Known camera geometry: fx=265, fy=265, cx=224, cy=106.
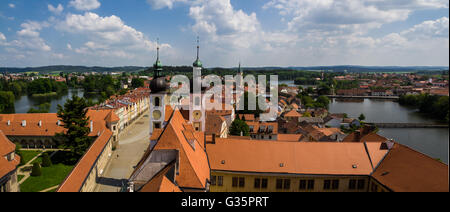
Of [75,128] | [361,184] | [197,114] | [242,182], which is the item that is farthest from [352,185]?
[75,128]

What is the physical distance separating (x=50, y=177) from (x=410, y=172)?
27221 mm

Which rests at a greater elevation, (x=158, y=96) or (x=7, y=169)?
(x=158, y=96)

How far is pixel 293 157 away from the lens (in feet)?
56.9

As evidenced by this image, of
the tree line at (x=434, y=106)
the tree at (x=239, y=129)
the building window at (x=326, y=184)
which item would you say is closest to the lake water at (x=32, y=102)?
the tree at (x=239, y=129)

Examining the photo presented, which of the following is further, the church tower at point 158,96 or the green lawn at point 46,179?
the church tower at point 158,96

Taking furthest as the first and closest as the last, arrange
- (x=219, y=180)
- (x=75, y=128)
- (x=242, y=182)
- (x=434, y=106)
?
(x=434, y=106)
(x=75, y=128)
(x=219, y=180)
(x=242, y=182)

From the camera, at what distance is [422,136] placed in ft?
158

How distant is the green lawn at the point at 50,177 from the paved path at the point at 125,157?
12.4 feet

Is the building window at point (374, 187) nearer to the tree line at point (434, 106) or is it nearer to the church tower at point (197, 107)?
the church tower at point (197, 107)

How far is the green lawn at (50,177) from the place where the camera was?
21.5 m

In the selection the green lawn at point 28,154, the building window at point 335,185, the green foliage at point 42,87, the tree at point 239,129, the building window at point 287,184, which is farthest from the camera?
the green foliage at point 42,87

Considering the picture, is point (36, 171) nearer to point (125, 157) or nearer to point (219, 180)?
point (125, 157)
